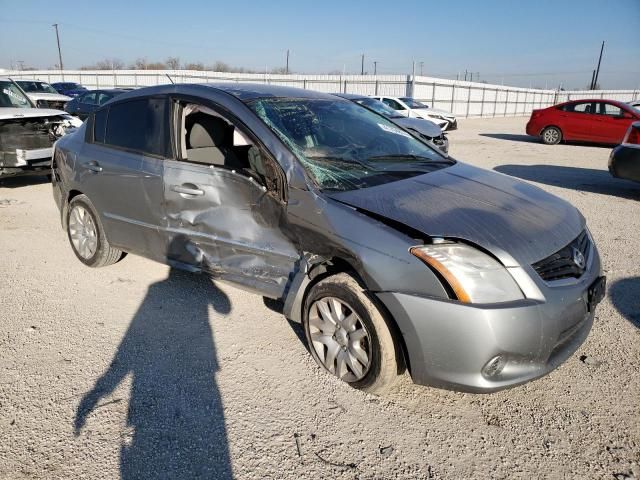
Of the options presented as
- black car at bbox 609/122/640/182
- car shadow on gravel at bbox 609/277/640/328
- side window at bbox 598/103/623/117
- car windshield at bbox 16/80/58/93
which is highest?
car windshield at bbox 16/80/58/93

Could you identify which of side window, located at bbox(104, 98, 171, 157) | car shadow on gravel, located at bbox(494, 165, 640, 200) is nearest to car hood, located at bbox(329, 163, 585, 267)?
side window, located at bbox(104, 98, 171, 157)

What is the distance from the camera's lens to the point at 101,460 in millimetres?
2135

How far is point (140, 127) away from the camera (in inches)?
148

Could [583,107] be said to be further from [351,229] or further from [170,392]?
[170,392]

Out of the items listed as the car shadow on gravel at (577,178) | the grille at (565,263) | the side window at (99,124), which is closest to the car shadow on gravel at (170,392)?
the side window at (99,124)

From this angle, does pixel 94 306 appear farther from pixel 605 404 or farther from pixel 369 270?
pixel 605 404

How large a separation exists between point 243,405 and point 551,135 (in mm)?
16128

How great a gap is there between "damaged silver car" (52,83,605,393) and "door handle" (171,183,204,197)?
0.05 ft

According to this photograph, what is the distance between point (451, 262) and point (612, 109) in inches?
606

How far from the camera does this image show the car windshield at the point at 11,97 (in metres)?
8.37

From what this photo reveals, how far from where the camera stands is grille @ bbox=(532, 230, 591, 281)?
7.60 ft

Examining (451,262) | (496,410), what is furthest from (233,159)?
(496,410)

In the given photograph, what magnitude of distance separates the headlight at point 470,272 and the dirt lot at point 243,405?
72 cm

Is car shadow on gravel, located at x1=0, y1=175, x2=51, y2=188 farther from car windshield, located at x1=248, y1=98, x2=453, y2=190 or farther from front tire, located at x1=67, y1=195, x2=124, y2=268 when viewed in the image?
car windshield, located at x1=248, y1=98, x2=453, y2=190
